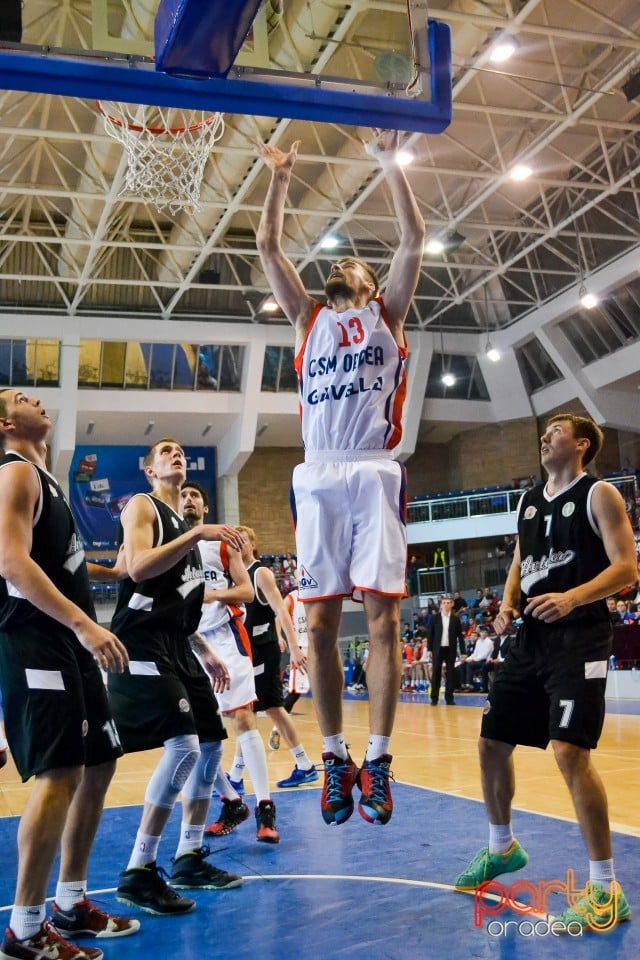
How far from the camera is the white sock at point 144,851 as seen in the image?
452 cm

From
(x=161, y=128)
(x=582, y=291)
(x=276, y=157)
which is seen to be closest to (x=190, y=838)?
(x=276, y=157)

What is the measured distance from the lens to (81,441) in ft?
102

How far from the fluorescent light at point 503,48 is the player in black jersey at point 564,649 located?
1203cm

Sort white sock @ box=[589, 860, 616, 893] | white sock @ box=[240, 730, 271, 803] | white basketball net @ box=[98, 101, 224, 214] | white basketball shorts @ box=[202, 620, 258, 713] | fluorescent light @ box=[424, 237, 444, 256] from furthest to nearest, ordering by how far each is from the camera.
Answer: fluorescent light @ box=[424, 237, 444, 256] < white basketball net @ box=[98, 101, 224, 214] < white basketball shorts @ box=[202, 620, 258, 713] < white sock @ box=[240, 730, 271, 803] < white sock @ box=[589, 860, 616, 893]

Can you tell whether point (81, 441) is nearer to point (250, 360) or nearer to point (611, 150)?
point (250, 360)

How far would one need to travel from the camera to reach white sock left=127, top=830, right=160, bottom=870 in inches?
178

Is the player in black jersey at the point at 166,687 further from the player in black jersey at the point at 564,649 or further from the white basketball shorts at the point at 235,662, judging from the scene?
the player in black jersey at the point at 564,649

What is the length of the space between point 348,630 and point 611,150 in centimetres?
1598

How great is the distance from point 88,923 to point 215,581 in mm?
3598

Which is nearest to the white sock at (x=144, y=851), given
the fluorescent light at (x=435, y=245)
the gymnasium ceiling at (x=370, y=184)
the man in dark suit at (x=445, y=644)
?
the gymnasium ceiling at (x=370, y=184)

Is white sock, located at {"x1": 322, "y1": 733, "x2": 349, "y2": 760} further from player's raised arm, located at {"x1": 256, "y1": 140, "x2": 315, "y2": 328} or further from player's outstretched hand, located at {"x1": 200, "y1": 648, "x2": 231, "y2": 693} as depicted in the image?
player's outstretched hand, located at {"x1": 200, "y1": 648, "x2": 231, "y2": 693}

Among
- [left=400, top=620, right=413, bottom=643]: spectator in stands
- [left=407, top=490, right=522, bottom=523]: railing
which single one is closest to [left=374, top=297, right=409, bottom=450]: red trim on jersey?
[left=400, top=620, right=413, bottom=643]: spectator in stands

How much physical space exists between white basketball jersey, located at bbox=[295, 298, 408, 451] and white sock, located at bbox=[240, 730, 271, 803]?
9.80ft

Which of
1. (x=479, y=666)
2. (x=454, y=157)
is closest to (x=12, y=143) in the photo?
(x=454, y=157)
